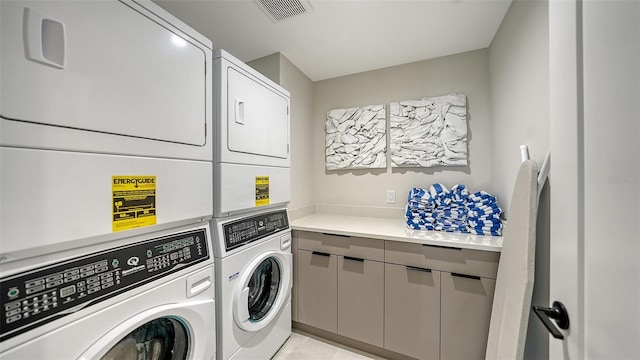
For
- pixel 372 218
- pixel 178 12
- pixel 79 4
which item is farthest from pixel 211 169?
pixel 372 218

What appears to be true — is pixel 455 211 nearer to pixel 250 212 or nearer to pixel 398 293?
pixel 398 293

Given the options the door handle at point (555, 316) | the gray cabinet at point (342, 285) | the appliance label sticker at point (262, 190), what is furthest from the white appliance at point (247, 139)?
the door handle at point (555, 316)

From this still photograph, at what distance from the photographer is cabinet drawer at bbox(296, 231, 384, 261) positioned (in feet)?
5.27

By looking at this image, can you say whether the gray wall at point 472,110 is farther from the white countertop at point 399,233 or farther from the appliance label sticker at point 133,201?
the appliance label sticker at point 133,201

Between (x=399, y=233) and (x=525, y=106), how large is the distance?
1.07 metres

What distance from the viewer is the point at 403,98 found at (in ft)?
7.23

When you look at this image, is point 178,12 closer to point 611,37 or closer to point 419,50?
Result: point 419,50

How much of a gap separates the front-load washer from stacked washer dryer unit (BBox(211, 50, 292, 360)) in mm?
121

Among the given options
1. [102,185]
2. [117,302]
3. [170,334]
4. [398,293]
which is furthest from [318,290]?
[102,185]

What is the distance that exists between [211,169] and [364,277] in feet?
4.19

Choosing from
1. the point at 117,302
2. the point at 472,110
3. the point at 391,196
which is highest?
the point at 472,110

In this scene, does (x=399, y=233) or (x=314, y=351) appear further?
(x=314, y=351)

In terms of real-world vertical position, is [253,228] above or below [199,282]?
above

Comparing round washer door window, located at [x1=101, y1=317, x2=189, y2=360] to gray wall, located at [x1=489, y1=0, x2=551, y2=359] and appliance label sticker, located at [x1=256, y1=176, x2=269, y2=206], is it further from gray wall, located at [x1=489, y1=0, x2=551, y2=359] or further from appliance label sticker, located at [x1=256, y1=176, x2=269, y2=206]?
gray wall, located at [x1=489, y1=0, x2=551, y2=359]
